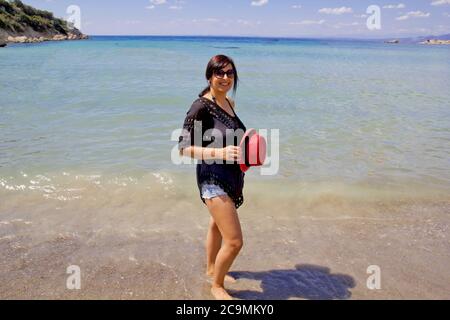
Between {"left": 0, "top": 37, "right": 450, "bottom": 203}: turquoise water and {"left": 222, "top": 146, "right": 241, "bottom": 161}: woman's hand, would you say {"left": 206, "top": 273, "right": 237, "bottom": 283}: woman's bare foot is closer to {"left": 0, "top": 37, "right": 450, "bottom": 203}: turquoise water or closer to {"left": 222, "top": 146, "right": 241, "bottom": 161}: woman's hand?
{"left": 222, "top": 146, "right": 241, "bottom": 161}: woman's hand

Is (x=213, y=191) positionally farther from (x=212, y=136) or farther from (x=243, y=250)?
(x=243, y=250)

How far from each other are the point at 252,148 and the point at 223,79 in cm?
62

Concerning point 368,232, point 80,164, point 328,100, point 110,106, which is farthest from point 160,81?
point 368,232

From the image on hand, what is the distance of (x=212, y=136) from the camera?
3117 mm

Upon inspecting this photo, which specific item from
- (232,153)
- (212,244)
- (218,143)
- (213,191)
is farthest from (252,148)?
(212,244)

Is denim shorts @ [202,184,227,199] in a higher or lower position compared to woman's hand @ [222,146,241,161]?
lower

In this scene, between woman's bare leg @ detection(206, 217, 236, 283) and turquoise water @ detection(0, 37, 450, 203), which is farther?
turquoise water @ detection(0, 37, 450, 203)

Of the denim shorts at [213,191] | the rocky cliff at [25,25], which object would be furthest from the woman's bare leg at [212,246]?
the rocky cliff at [25,25]

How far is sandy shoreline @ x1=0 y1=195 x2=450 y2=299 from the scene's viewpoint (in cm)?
363

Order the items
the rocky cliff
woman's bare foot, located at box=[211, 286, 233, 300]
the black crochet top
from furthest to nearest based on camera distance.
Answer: the rocky cliff → woman's bare foot, located at box=[211, 286, 233, 300] → the black crochet top

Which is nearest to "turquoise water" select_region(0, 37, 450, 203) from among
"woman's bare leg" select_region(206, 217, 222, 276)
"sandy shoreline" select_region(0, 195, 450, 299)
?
"sandy shoreline" select_region(0, 195, 450, 299)

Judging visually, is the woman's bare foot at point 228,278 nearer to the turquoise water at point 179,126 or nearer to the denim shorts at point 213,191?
the denim shorts at point 213,191

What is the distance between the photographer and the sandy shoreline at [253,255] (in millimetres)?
3627

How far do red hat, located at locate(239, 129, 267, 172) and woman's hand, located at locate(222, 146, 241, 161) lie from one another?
2.5 inches
